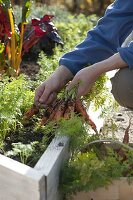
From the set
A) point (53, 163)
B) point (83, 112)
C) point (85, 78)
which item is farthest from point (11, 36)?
point (53, 163)

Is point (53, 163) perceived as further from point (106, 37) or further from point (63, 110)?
point (106, 37)

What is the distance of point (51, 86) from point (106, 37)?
0.44 metres

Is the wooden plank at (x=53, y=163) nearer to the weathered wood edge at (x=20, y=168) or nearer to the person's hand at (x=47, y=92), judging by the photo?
the weathered wood edge at (x=20, y=168)

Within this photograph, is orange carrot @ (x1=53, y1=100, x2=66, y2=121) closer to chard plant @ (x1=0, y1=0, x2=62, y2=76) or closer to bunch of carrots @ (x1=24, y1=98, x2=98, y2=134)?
bunch of carrots @ (x1=24, y1=98, x2=98, y2=134)

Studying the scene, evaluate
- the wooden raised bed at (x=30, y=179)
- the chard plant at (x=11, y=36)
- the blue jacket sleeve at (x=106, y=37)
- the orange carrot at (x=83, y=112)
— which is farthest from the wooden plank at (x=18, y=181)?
the chard plant at (x=11, y=36)

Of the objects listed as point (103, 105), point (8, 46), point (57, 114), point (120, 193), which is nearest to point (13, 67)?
point (8, 46)

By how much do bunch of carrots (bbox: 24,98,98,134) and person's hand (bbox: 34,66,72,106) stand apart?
45 millimetres

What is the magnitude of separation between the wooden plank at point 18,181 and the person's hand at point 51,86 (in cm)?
52

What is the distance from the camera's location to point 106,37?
3148 mm

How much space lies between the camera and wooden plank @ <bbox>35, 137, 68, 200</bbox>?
2.52m

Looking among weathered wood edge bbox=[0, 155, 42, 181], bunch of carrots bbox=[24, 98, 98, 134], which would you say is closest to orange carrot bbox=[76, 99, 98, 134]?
bunch of carrots bbox=[24, 98, 98, 134]

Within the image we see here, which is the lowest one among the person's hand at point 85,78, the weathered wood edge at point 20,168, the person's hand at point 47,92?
the weathered wood edge at point 20,168

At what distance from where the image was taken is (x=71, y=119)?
2809 millimetres

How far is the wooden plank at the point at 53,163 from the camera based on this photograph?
2.52m
